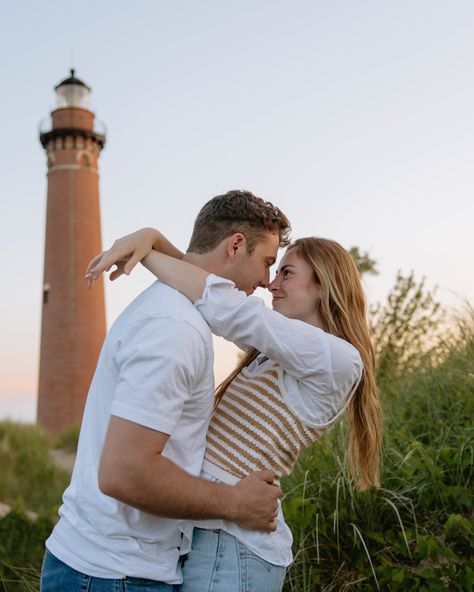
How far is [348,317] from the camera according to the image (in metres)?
2.44

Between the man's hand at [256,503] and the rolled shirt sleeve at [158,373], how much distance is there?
330 mm

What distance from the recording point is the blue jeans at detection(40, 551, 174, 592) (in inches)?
74.4

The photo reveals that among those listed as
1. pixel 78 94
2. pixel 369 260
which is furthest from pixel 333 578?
pixel 78 94

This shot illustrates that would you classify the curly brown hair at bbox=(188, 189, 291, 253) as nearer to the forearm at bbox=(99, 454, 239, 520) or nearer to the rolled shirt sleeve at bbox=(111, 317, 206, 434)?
the rolled shirt sleeve at bbox=(111, 317, 206, 434)

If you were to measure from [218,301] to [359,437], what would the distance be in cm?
90

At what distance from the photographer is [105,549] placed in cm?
192

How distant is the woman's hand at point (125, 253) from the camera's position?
91.0 inches

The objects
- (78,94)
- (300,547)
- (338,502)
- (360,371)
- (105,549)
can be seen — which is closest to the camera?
(105,549)

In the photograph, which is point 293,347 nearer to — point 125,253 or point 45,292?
point 125,253

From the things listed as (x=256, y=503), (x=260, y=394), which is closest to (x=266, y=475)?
(x=256, y=503)

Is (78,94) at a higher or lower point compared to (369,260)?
higher

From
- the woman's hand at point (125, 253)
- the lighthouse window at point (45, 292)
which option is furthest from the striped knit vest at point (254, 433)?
the lighthouse window at point (45, 292)

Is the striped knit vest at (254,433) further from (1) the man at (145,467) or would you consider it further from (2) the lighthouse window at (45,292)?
(2) the lighthouse window at (45,292)

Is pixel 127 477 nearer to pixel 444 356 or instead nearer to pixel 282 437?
pixel 282 437
